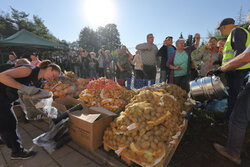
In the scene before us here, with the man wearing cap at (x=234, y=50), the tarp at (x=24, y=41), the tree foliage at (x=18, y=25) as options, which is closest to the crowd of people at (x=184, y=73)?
the man wearing cap at (x=234, y=50)

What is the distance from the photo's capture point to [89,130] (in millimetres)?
1979

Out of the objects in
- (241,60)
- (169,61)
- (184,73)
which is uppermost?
(169,61)

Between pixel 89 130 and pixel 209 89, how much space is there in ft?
7.29

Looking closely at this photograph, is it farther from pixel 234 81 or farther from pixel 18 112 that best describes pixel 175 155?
pixel 18 112

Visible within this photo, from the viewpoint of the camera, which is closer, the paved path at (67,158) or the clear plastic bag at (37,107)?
the paved path at (67,158)

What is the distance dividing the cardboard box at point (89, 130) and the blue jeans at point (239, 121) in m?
1.86

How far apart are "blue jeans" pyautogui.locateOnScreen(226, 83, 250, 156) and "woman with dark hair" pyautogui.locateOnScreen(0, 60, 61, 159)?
2.80 meters

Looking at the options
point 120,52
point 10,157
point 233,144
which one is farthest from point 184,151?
point 120,52

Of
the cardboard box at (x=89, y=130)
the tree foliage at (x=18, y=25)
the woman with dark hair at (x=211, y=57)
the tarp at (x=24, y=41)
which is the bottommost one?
the cardboard box at (x=89, y=130)

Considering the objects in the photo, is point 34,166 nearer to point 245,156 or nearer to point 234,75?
point 245,156

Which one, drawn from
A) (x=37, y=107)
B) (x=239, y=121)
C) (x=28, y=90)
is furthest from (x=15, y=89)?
(x=239, y=121)

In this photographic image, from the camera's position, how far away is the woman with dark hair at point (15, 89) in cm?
173

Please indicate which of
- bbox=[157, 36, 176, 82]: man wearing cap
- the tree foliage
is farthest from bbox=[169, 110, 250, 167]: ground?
the tree foliage

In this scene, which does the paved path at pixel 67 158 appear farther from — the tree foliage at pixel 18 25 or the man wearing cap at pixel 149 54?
the tree foliage at pixel 18 25
